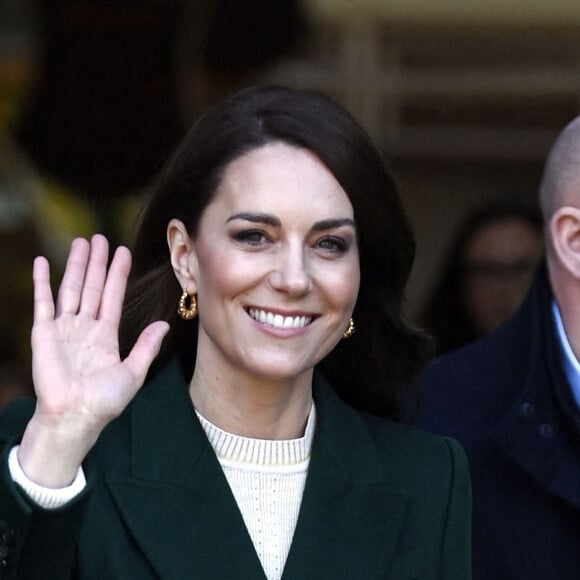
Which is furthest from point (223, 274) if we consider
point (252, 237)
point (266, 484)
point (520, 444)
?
point (520, 444)

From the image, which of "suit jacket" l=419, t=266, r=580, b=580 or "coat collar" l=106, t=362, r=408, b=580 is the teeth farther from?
"suit jacket" l=419, t=266, r=580, b=580

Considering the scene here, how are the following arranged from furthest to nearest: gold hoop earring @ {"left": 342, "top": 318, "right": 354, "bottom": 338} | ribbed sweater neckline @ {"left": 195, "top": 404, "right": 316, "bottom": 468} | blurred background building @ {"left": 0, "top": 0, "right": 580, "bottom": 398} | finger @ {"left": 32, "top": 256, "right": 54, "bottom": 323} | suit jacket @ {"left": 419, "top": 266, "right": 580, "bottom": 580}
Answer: blurred background building @ {"left": 0, "top": 0, "right": 580, "bottom": 398}
suit jacket @ {"left": 419, "top": 266, "right": 580, "bottom": 580}
gold hoop earring @ {"left": 342, "top": 318, "right": 354, "bottom": 338}
ribbed sweater neckline @ {"left": 195, "top": 404, "right": 316, "bottom": 468}
finger @ {"left": 32, "top": 256, "right": 54, "bottom": 323}

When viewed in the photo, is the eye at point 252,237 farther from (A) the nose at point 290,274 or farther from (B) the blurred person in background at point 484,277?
(B) the blurred person in background at point 484,277

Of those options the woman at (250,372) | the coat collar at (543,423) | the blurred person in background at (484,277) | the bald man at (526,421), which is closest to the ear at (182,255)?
the woman at (250,372)

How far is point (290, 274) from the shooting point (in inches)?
135

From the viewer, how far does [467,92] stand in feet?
25.2

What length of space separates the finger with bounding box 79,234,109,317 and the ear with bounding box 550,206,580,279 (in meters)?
1.43

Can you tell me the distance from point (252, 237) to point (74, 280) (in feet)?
1.19

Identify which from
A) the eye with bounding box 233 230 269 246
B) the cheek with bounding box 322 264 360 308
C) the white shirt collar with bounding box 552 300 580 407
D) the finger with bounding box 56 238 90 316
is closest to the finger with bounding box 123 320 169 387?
the finger with bounding box 56 238 90 316

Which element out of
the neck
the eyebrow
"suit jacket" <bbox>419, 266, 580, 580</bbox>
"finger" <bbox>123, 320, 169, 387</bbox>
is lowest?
"suit jacket" <bbox>419, 266, 580, 580</bbox>

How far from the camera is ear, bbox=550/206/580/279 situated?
14.5 feet

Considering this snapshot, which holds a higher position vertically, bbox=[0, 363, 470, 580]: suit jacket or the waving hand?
the waving hand

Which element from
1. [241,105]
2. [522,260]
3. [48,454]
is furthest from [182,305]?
[522,260]

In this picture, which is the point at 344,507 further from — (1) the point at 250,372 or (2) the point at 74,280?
(2) the point at 74,280
